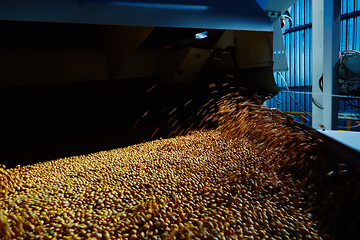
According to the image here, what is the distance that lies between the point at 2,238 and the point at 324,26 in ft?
11.4

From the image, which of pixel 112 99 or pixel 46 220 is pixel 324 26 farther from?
pixel 46 220

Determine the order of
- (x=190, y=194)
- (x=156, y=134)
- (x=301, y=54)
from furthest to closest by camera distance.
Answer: (x=301, y=54), (x=156, y=134), (x=190, y=194)

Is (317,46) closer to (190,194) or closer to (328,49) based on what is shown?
(328,49)

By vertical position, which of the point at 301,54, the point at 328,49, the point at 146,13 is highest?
the point at 301,54

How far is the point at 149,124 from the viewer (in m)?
2.97

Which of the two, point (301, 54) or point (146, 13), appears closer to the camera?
point (146, 13)

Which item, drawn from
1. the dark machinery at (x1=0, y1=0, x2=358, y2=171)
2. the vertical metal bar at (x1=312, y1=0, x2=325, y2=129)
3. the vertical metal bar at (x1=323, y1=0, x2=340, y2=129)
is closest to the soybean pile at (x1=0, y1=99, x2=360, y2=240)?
the dark machinery at (x1=0, y1=0, x2=358, y2=171)

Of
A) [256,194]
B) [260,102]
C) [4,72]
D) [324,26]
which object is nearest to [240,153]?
[256,194]

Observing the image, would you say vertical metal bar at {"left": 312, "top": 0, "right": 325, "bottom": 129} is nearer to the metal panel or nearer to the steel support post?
the steel support post

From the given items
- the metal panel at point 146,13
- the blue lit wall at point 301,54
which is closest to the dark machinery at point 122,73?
the metal panel at point 146,13

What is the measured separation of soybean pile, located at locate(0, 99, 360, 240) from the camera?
1.08 m

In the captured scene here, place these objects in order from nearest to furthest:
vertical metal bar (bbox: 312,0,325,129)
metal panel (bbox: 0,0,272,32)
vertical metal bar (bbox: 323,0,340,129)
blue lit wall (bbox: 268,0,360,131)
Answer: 1. metal panel (bbox: 0,0,272,32)
2. vertical metal bar (bbox: 323,0,340,129)
3. vertical metal bar (bbox: 312,0,325,129)
4. blue lit wall (bbox: 268,0,360,131)

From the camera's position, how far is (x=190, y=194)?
136 centimetres

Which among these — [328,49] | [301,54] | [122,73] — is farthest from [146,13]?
[301,54]
